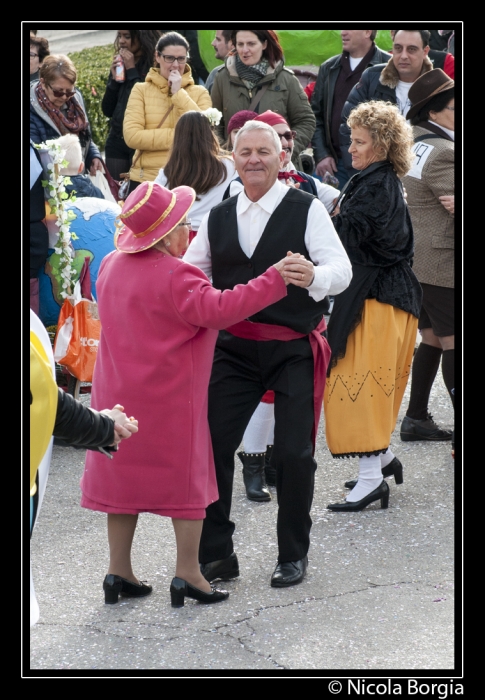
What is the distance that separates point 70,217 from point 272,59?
258 centimetres

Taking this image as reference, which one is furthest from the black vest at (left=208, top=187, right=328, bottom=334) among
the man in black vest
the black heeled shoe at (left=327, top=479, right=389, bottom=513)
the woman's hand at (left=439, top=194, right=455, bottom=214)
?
the woman's hand at (left=439, top=194, right=455, bottom=214)

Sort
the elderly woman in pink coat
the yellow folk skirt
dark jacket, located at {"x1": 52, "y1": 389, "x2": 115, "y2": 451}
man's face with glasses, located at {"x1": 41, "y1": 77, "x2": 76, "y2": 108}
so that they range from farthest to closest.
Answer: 1. man's face with glasses, located at {"x1": 41, "y1": 77, "x2": 76, "y2": 108}
2. the yellow folk skirt
3. the elderly woman in pink coat
4. dark jacket, located at {"x1": 52, "y1": 389, "x2": 115, "y2": 451}

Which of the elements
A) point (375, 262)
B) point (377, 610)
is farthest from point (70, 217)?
point (377, 610)

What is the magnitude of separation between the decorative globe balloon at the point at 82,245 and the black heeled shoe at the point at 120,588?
7.78ft

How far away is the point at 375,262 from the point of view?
4801mm

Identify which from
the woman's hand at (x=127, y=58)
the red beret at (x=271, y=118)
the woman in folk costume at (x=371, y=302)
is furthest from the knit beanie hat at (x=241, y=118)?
the woman's hand at (x=127, y=58)

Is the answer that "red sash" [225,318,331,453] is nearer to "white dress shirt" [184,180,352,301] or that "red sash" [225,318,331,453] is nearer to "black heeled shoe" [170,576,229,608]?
"white dress shirt" [184,180,352,301]

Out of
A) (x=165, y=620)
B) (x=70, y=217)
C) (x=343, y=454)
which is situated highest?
(x=70, y=217)

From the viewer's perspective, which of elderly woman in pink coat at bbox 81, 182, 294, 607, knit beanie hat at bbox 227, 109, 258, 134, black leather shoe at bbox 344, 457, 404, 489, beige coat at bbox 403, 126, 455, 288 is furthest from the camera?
knit beanie hat at bbox 227, 109, 258, 134

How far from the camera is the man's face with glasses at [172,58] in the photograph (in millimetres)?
7309

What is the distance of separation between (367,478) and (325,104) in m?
4.13

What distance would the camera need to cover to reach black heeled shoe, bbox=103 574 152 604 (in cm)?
394

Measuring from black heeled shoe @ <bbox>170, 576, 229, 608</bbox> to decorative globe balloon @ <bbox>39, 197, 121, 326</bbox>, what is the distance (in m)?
2.49

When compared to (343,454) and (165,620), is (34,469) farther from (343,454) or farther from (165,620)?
(343,454)
